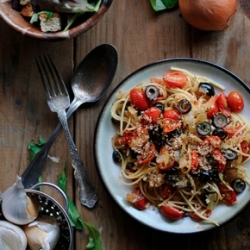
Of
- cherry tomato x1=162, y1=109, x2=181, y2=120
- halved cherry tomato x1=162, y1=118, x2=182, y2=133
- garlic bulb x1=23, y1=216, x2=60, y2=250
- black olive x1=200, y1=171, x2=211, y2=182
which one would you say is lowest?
garlic bulb x1=23, y1=216, x2=60, y2=250

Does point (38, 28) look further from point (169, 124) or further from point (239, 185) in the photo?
point (239, 185)

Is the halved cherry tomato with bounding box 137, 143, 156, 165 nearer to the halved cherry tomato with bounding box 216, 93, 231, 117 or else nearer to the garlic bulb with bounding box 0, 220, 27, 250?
the halved cherry tomato with bounding box 216, 93, 231, 117

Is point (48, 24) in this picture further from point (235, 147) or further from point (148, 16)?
point (235, 147)

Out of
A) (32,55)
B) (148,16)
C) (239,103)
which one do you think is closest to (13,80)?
(32,55)

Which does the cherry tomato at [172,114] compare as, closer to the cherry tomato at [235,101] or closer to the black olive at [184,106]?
the black olive at [184,106]

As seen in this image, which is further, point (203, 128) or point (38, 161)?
point (38, 161)

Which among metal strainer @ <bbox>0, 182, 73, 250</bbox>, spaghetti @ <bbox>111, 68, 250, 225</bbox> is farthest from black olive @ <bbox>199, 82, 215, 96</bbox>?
metal strainer @ <bbox>0, 182, 73, 250</bbox>

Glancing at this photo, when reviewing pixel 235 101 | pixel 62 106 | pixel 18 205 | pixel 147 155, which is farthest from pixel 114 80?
pixel 18 205
